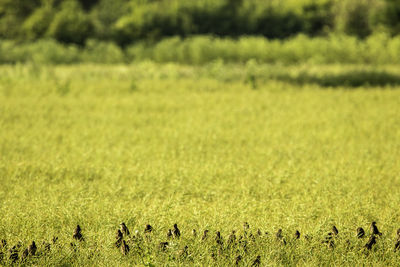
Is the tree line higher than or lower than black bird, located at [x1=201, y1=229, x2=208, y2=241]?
higher

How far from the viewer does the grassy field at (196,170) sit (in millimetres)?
4062

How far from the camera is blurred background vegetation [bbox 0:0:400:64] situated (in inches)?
787

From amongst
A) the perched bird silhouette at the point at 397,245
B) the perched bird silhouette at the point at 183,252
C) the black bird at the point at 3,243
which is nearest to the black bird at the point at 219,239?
the perched bird silhouette at the point at 183,252

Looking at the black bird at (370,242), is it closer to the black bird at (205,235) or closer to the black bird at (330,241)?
the black bird at (330,241)

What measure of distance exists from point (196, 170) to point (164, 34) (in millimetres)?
16470

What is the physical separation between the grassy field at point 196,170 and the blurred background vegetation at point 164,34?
633 centimetres

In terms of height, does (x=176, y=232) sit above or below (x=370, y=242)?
above

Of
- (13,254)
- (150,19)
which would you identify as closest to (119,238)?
(13,254)

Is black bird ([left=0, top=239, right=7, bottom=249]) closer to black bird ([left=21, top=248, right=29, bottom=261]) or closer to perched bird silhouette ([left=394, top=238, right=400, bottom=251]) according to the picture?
black bird ([left=21, top=248, right=29, bottom=261])

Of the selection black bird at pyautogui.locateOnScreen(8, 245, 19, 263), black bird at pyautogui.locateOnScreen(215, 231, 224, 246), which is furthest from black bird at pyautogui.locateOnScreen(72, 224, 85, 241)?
black bird at pyautogui.locateOnScreen(215, 231, 224, 246)

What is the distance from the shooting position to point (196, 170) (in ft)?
21.1

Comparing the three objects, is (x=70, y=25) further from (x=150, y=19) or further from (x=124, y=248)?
(x=124, y=248)

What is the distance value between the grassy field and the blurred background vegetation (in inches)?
249

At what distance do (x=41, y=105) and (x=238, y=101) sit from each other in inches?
186
